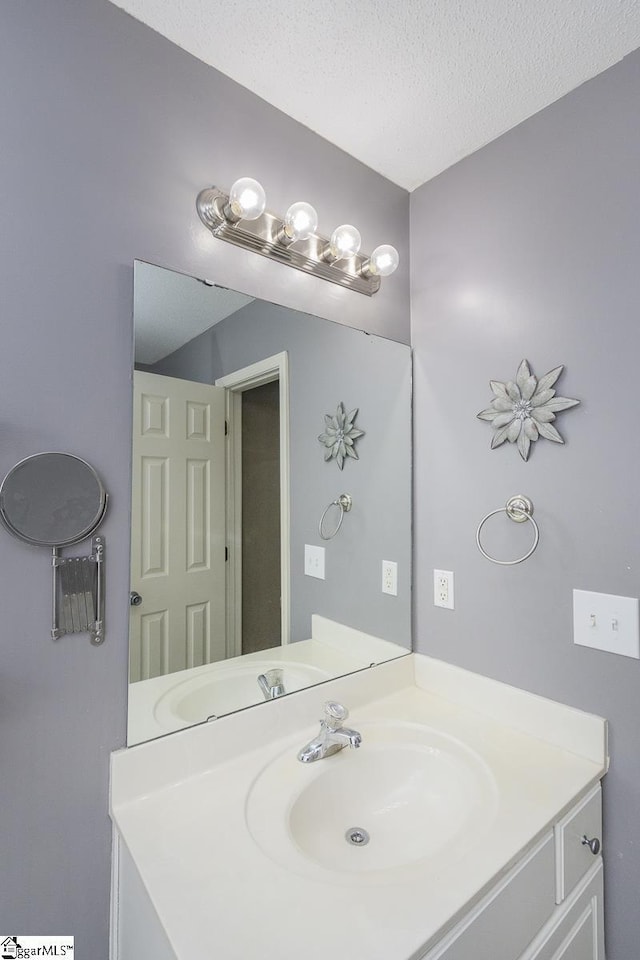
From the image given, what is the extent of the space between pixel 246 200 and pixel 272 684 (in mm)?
1153

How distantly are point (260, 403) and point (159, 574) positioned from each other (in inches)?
19.5

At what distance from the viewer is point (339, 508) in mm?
1455

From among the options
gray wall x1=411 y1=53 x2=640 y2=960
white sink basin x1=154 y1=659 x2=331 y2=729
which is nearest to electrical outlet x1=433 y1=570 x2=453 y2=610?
gray wall x1=411 y1=53 x2=640 y2=960

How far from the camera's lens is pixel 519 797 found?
997mm

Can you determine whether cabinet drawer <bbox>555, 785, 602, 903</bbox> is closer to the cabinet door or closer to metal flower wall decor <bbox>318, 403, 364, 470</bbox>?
the cabinet door

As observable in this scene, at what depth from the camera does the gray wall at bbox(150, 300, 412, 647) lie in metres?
1.24

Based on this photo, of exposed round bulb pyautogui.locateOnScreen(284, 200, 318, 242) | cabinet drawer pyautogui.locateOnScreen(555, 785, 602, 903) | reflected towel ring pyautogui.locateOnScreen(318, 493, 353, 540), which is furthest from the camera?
reflected towel ring pyautogui.locateOnScreen(318, 493, 353, 540)

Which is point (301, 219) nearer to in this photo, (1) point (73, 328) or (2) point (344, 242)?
(2) point (344, 242)

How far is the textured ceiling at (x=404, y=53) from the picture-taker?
40.7 inches

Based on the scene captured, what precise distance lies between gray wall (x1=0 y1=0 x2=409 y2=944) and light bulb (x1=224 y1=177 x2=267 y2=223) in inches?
3.7

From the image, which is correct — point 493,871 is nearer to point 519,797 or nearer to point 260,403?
point 519,797

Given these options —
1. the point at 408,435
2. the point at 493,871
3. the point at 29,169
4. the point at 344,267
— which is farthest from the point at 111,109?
the point at 493,871
